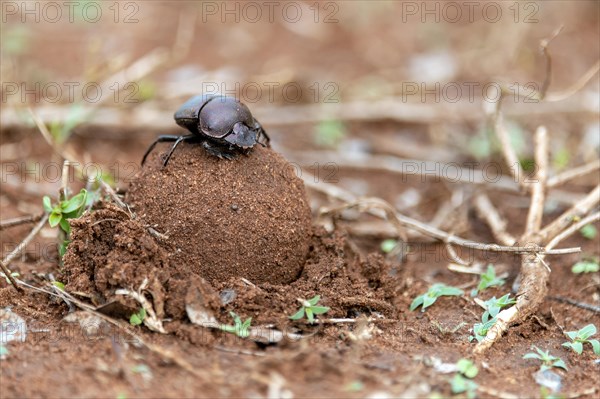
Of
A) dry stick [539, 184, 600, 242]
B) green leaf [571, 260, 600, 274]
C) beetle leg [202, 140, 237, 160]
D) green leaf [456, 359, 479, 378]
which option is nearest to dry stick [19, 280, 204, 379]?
beetle leg [202, 140, 237, 160]

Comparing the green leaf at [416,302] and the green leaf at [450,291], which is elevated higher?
the green leaf at [450,291]

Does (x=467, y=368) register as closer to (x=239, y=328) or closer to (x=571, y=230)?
(x=239, y=328)

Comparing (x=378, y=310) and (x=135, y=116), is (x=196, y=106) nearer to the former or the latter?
(x=378, y=310)

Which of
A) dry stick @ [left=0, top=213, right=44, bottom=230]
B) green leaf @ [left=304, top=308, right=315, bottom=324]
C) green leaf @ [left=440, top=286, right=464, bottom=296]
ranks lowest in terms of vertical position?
green leaf @ [left=440, top=286, right=464, bottom=296]

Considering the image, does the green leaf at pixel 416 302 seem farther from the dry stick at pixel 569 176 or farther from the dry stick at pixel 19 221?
the dry stick at pixel 19 221

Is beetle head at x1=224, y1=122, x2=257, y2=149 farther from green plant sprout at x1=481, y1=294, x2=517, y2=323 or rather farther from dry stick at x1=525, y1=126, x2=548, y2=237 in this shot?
dry stick at x1=525, y1=126, x2=548, y2=237

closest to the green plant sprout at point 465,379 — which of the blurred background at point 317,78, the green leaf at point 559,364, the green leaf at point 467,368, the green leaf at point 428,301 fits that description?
the green leaf at point 467,368
